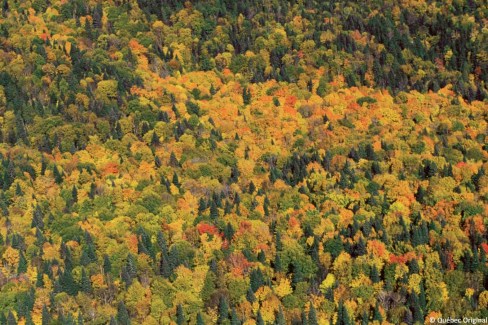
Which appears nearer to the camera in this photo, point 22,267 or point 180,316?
point 180,316

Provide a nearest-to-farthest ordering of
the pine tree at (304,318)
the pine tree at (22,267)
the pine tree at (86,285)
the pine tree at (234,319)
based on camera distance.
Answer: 1. the pine tree at (234,319)
2. the pine tree at (304,318)
3. the pine tree at (86,285)
4. the pine tree at (22,267)

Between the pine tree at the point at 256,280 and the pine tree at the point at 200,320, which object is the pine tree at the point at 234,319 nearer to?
the pine tree at the point at 200,320

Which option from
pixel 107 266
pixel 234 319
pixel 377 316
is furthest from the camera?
pixel 107 266

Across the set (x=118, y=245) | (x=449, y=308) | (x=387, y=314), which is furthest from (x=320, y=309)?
(x=118, y=245)

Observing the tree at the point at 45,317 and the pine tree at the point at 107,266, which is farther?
the pine tree at the point at 107,266

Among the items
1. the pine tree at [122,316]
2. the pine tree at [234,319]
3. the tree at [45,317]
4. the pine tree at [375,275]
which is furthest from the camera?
the pine tree at [375,275]

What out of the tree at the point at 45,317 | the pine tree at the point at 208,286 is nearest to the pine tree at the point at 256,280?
the pine tree at the point at 208,286

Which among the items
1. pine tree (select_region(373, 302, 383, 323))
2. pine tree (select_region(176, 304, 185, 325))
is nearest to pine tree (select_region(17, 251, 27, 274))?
pine tree (select_region(176, 304, 185, 325))

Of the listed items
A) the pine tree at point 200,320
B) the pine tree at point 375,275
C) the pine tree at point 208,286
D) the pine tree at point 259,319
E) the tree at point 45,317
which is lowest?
the pine tree at point 375,275

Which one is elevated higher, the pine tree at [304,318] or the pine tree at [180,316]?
the pine tree at [180,316]

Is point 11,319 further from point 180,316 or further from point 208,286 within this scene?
point 208,286

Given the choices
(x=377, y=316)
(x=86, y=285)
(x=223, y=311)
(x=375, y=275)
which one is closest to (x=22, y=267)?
(x=86, y=285)
